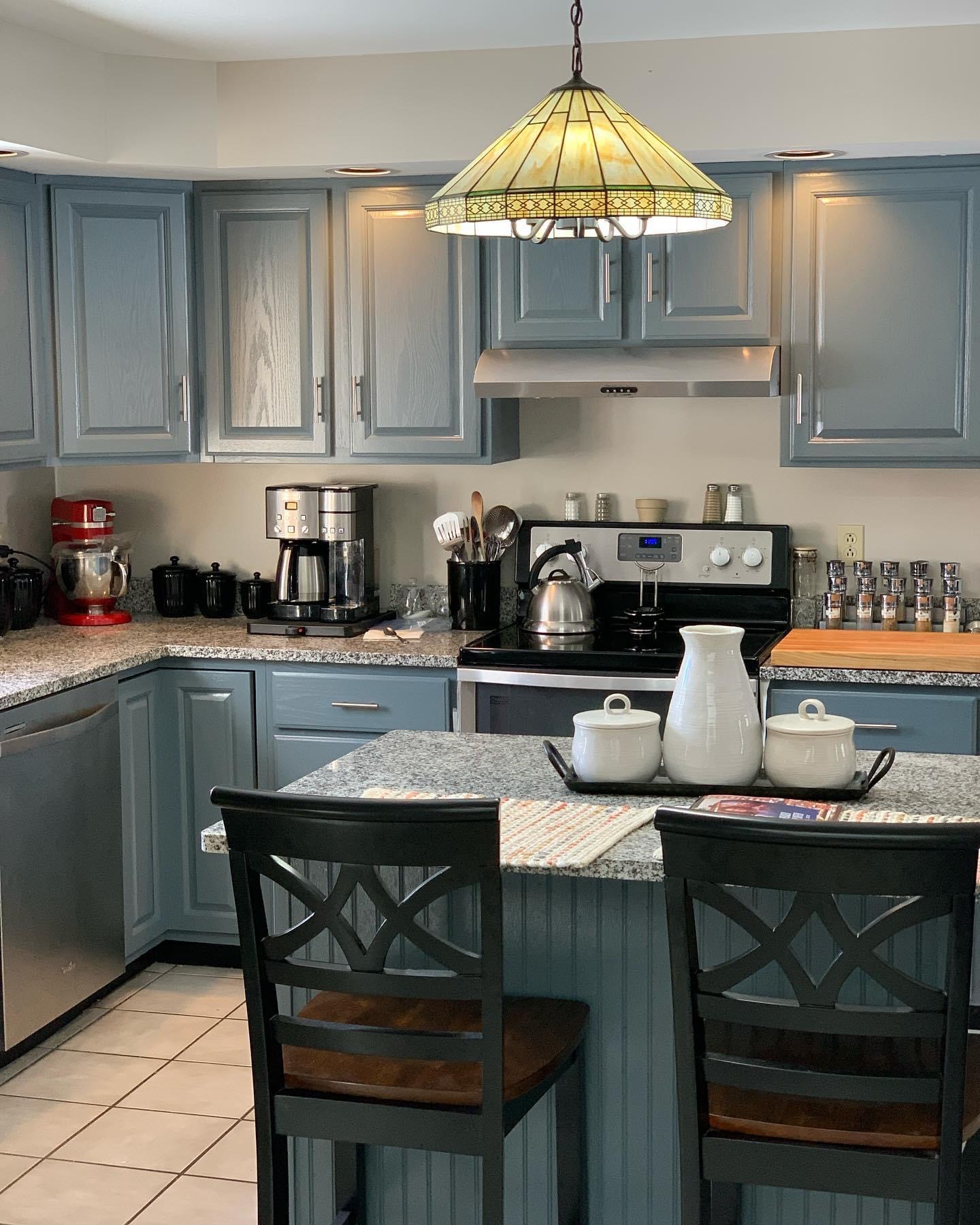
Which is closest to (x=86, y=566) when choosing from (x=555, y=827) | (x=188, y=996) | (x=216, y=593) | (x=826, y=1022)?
(x=216, y=593)

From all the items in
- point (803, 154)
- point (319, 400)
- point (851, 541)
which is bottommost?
point (851, 541)

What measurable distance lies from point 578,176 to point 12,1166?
7.77 ft

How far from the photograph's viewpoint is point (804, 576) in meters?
4.37

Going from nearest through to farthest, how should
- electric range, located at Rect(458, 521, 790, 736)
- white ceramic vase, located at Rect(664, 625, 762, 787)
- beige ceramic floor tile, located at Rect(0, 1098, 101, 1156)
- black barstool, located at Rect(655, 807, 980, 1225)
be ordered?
black barstool, located at Rect(655, 807, 980, 1225), white ceramic vase, located at Rect(664, 625, 762, 787), beige ceramic floor tile, located at Rect(0, 1098, 101, 1156), electric range, located at Rect(458, 521, 790, 736)

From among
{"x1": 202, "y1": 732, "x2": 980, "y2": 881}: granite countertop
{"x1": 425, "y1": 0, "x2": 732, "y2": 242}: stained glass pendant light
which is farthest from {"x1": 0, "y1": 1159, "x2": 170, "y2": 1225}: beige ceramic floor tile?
{"x1": 425, "y1": 0, "x2": 732, "y2": 242}: stained glass pendant light

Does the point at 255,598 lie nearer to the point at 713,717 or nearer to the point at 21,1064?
the point at 21,1064

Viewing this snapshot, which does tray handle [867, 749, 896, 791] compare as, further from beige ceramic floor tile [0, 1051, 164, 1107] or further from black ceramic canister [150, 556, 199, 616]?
black ceramic canister [150, 556, 199, 616]

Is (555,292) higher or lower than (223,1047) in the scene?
higher

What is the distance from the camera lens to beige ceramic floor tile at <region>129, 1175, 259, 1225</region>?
2.89m

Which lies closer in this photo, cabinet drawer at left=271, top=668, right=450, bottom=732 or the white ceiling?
the white ceiling

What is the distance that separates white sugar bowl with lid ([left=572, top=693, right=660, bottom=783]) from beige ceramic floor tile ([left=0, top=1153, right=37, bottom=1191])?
1.59 metres

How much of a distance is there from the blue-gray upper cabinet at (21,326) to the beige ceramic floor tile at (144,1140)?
1.82 metres

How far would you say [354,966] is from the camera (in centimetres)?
186

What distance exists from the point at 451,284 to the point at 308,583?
0.99m
